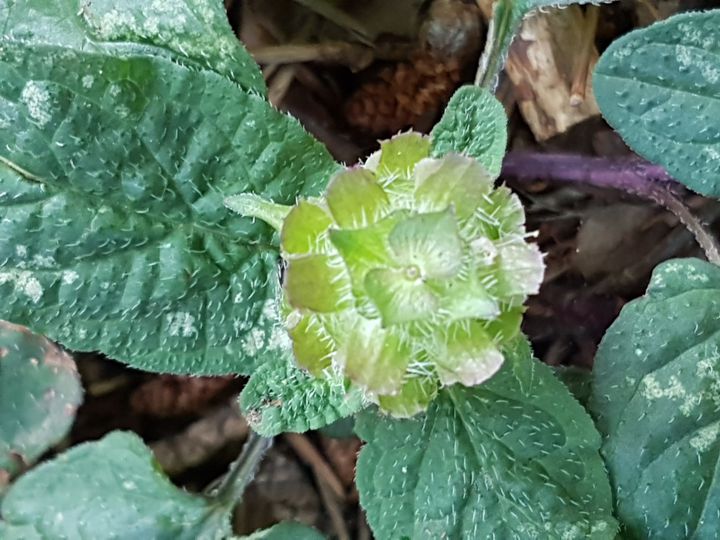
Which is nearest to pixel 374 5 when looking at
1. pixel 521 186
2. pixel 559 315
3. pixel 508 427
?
pixel 521 186

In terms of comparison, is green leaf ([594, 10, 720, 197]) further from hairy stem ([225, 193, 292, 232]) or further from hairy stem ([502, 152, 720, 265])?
hairy stem ([225, 193, 292, 232])

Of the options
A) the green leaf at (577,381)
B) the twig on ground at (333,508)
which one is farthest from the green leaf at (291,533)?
the green leaf at (577,381)

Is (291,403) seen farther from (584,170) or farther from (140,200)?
(584,170)

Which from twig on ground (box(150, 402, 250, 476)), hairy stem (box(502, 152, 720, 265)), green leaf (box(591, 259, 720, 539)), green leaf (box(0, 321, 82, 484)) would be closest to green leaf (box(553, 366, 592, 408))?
green leaf (box(591, 259, 720, 539))

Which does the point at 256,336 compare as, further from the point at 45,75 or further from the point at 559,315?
the point at 559,315

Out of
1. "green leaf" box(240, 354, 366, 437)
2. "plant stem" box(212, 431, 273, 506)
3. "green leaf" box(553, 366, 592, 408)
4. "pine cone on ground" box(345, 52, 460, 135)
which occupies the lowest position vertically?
"plant stem" box(212, 431, 273, 506)
